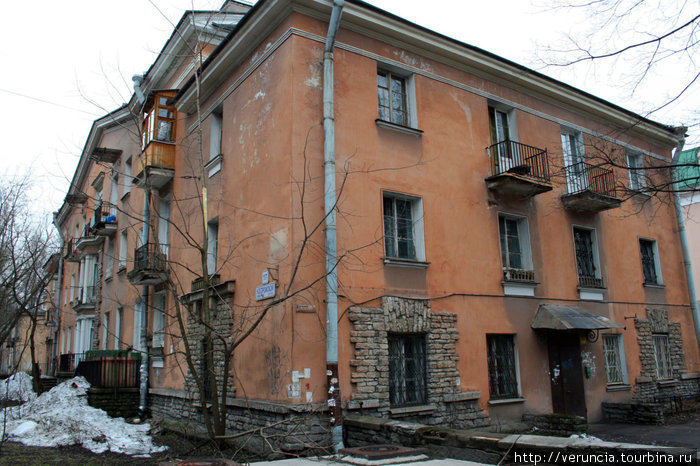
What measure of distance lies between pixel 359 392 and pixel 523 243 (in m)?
5.61

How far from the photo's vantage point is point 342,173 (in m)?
9.62

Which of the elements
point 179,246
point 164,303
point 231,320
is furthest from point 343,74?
point 164,303

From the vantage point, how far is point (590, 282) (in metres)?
13.3

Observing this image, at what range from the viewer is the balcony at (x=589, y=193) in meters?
12.8

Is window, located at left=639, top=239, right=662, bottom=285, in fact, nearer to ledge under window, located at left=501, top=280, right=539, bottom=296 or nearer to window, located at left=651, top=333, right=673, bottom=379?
window, located at left=651, top=333, right=673, bottom=379

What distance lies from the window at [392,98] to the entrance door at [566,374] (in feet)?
19.1

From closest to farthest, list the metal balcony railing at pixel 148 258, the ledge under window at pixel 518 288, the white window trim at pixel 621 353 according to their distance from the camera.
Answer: the ledge under window at pixel 518 288 → the white window trim at pixel 621 353 → the metal balcony railing at pixel 148 258

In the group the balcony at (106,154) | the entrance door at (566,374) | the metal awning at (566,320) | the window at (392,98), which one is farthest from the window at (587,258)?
the balcony at (106,154)

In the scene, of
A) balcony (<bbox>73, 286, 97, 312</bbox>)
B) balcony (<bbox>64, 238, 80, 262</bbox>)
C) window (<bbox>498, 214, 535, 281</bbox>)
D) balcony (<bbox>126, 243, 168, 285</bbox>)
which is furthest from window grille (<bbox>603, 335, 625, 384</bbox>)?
balcony (<bbox>64, 238, 80, 262</bbox>)

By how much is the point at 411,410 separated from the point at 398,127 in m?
5.27

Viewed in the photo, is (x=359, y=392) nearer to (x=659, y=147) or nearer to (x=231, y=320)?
(x=231, y=320)

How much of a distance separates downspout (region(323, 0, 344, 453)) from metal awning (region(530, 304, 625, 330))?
5.12 m

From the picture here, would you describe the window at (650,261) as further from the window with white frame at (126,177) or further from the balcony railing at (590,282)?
the window with white frame at (126,177)

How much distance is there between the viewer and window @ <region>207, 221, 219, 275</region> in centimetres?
1177
